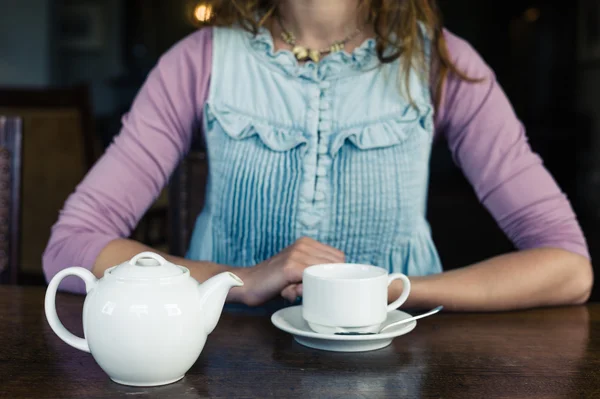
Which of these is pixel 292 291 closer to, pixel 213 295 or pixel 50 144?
pixel 213 295

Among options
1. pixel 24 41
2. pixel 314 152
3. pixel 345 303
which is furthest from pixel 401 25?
pixel 24 41

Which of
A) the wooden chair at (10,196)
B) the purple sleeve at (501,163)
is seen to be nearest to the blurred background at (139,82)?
the wooden chair at (10,196)

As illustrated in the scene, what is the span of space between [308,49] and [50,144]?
1.84 m

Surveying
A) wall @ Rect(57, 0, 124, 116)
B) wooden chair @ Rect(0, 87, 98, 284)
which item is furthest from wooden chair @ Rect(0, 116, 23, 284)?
wall @ Rect(57, 0, 124, 116)

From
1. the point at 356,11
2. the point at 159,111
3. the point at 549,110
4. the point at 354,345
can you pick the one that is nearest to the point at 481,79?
the point at 356,11

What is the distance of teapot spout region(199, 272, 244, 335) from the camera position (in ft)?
2.30

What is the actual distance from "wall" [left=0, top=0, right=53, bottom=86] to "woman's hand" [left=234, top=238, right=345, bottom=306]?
5324 mm

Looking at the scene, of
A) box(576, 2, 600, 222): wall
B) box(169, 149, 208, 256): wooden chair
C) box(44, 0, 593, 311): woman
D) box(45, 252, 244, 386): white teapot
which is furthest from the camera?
box(576, 2, 600, 222): wall

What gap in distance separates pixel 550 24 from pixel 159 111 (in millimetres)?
6072

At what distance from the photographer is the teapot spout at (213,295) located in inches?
27.6

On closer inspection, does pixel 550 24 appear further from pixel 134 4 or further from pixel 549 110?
pixel 134 4

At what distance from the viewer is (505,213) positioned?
1.25m

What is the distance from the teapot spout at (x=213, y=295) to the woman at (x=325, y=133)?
0.53m

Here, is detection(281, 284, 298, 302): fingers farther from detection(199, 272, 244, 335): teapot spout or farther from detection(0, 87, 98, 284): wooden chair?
detection(0, 87, 98, 284): wooden chair
